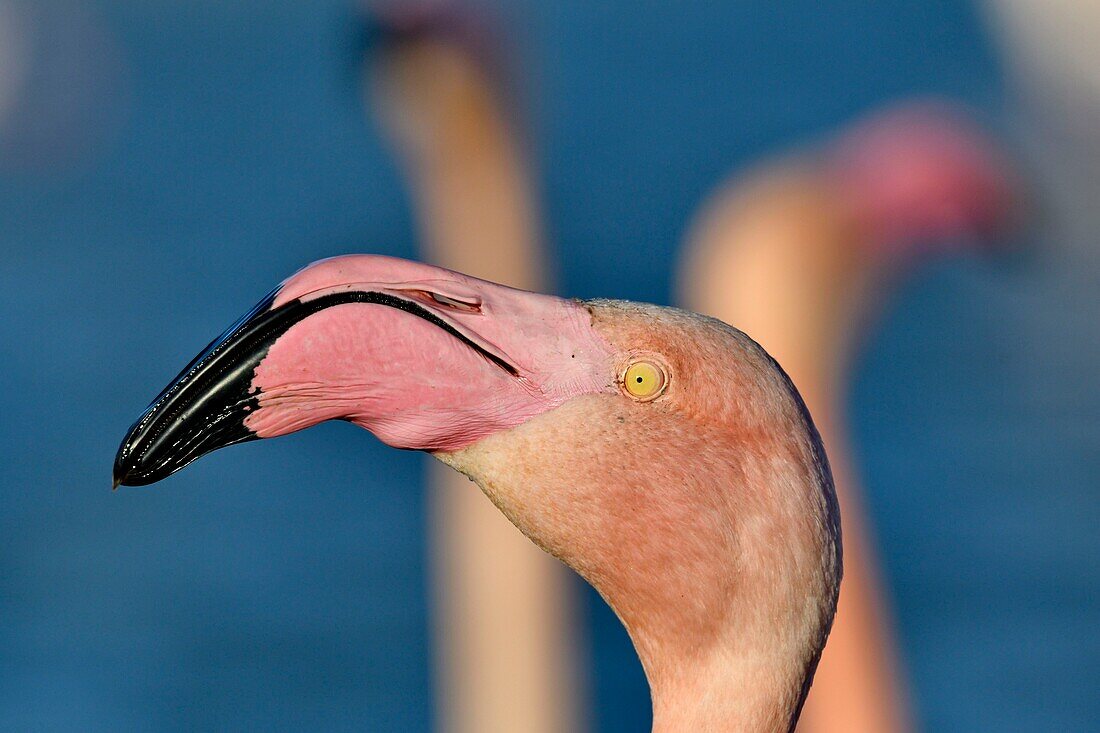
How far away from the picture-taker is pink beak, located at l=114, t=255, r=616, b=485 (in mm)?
1986

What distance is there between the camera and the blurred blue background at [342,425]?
373 inches

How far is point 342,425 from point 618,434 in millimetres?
10350

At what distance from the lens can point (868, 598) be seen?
4.18 m

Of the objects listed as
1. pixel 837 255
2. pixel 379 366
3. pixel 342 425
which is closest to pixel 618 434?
pixel 379 366

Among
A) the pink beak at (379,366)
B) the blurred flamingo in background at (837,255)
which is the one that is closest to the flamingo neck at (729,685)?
the pink beak at (379,366)

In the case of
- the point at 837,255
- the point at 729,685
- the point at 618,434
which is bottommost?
the point at 729,685

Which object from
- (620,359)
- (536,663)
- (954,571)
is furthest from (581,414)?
(954,571)

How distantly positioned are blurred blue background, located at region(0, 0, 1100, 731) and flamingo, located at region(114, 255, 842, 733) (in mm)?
3075

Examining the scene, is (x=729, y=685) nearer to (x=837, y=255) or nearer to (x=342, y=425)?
(x=837, y=255)

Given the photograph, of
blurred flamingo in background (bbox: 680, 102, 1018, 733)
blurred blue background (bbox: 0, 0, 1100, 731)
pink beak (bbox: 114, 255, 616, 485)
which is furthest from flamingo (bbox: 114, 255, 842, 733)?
blurred blue background (bbox: 0, 0, 1100, 731)

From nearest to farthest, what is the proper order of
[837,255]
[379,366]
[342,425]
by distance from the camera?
[379,366] → [837,255] → [342,425]

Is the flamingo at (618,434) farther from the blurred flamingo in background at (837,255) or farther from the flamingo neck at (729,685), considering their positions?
the blurred flamingo in background at (837,255)

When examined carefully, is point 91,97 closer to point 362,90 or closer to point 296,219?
point 296,219

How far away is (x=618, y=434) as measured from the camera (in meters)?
2.07
